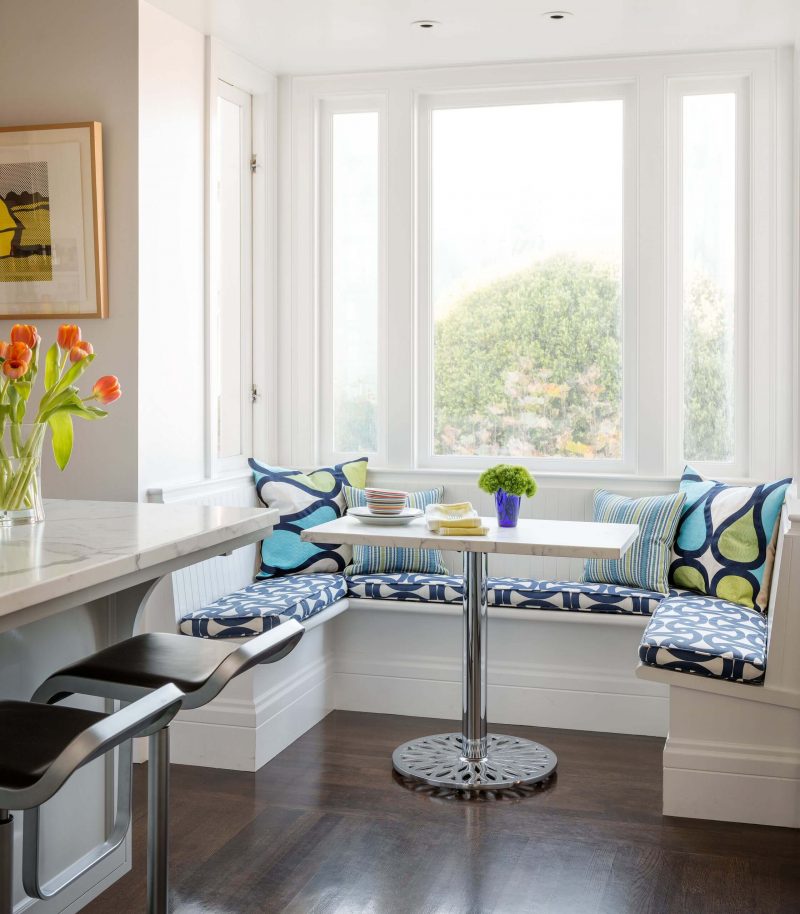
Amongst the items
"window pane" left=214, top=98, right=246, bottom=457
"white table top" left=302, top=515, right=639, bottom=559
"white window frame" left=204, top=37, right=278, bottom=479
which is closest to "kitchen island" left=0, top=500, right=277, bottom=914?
"white table top" left=302, top=515, right=639, bottom=559

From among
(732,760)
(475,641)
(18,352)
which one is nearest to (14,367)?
(18,352)

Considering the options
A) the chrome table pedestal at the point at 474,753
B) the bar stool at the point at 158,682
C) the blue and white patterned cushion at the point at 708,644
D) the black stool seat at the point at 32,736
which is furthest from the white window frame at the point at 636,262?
the black stool seat at the point at 32,736

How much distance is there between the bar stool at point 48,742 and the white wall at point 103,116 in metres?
1.85

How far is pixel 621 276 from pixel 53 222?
2.17 m

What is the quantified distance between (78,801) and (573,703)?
199 cm

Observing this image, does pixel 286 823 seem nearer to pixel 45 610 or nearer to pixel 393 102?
pixel 45 610

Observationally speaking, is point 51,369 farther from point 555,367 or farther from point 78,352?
point 555,367

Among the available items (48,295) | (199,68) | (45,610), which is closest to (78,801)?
(45,610)

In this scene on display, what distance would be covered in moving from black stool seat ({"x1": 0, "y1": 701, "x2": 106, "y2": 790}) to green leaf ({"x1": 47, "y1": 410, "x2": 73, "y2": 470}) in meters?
0.64

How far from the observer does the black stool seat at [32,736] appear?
1442mm

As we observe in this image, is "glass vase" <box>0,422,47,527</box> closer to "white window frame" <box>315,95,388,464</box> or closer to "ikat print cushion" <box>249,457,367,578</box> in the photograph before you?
"ikat print cushion" <box>249,457,367,578</box>

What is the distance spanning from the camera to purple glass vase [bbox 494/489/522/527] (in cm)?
333

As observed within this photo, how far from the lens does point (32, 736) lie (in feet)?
5.13

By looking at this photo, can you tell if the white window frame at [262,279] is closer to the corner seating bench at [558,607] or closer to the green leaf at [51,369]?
the corner seating bench at [558,607]
